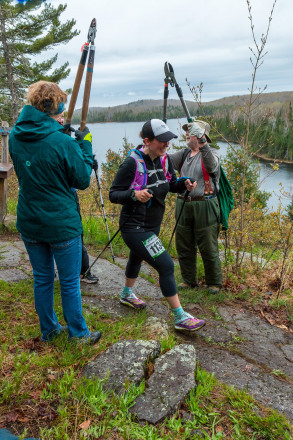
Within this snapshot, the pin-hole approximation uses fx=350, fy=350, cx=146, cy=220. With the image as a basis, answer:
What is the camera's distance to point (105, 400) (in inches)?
95.0

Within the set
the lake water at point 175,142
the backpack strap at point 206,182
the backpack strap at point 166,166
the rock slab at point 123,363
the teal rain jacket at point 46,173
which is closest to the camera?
the teal rain jacket at point 46,173

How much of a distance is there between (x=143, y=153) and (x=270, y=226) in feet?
11.1

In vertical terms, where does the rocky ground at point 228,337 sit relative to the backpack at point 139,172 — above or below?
below

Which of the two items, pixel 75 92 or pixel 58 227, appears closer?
pixel 58 227

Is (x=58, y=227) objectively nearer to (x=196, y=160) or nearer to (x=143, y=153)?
(x=143, y=153)

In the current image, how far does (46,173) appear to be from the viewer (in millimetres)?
2541

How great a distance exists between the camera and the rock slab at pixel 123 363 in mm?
2619

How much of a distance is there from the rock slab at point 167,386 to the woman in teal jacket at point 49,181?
878 millimetres

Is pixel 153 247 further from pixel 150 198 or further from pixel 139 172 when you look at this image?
pixel 139 172

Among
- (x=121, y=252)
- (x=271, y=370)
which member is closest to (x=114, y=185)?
(x=271, y=370)

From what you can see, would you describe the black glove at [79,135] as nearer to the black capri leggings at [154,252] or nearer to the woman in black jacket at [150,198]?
the woman in black jacket at [150,198]

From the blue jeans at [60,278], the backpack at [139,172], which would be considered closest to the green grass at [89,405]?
the blue jeans at [60,278]

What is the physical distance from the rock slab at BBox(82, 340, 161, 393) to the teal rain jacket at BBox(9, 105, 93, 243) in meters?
1.02

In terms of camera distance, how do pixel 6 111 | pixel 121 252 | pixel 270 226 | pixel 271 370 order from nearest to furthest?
1. pixel 271 370
2. pixel 270 226
3. pixel 121 252
4. pixel 6 111
